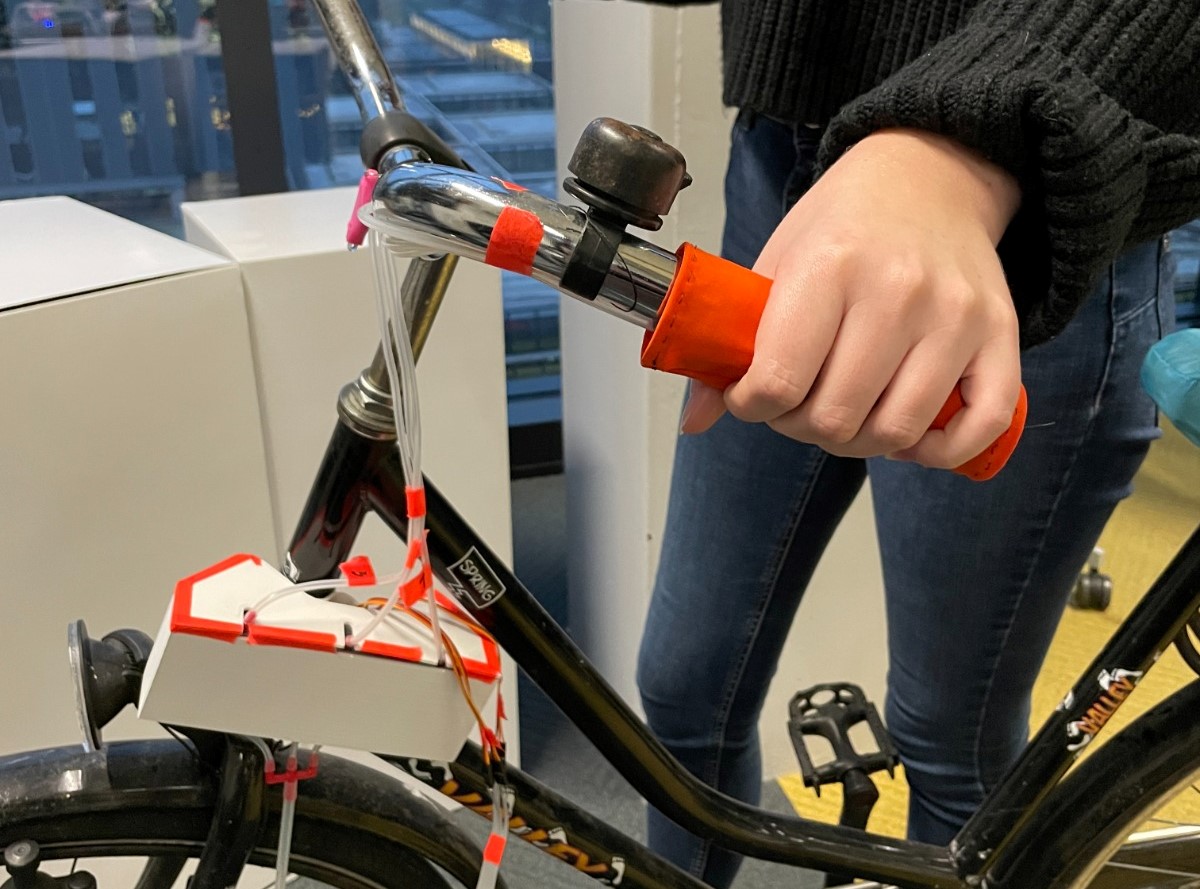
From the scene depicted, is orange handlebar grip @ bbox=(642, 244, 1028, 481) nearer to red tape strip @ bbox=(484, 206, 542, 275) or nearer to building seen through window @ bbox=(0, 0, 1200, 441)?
red tape strip @ bbox=(484, 206, 542, 275)

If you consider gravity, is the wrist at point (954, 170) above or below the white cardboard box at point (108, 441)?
above

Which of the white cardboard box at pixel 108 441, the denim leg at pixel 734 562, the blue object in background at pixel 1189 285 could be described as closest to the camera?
the denim leg at pixel 734 562

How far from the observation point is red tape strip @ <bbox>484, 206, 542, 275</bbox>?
34 cm

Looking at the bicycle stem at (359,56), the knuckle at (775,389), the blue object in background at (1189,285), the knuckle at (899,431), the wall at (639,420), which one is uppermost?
Answer: the bicycle stem at (359,56)

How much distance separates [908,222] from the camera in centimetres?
34

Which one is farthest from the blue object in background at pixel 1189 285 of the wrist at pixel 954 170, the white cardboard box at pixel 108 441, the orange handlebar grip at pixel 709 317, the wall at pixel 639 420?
the orange handlebar grip at pixel 709 317

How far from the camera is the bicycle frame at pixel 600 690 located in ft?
1.61

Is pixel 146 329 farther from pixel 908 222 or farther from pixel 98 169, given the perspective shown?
pixel 98 169

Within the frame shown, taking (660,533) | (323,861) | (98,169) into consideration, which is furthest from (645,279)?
(98,169)

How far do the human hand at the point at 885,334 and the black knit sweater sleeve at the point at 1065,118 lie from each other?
4 centimetres

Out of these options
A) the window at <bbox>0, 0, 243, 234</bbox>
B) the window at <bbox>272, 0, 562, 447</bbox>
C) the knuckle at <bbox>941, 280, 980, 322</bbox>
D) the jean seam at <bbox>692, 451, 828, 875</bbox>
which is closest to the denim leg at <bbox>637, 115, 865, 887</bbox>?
the jean seam at <bbox>692, 451, 828, 875</bbox>

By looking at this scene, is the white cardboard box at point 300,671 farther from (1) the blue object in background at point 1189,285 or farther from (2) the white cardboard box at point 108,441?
(1) the blue object in background at point 1189,285

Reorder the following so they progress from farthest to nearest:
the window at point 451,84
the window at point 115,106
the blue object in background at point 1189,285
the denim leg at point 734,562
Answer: the blue object in background at point 1189,285 < the window at point 451,84 < the window at point 115,106 < the denim leg at point 734,562

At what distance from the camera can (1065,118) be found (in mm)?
359
